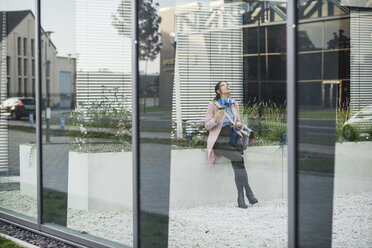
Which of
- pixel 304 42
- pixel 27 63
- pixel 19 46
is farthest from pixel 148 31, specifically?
pixel 19 46

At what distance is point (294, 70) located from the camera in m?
3.12

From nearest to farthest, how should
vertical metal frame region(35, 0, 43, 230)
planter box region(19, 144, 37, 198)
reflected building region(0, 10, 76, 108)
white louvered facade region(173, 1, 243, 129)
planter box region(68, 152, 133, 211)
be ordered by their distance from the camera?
white louvered facade region(173, 1, 243, 129) → planter box region(68, 152, 133, 211) → reflected building region(0, 10, 76, 108) → vertical metal frame region(35, 0, 43, 230) → planter box region(19, 144, 37, 198)

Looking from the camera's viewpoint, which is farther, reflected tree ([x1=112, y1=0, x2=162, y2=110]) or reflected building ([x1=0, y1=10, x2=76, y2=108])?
reflected building ([x1=0, y1=10, x2=76, y2=108])

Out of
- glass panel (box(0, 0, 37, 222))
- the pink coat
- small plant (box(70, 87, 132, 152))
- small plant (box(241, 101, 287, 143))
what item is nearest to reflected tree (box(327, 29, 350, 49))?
small plant (box(241, 101, 287, 143))

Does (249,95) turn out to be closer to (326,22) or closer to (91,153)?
(326,22)

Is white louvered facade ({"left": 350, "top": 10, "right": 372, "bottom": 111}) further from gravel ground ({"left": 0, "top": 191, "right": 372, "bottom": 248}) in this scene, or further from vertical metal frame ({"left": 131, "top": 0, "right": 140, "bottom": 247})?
vertical metal frame ({"left": 131, "top": 0, "right": 140, "bottom": 247})

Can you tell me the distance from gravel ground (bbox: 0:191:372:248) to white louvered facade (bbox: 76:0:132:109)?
101 cm

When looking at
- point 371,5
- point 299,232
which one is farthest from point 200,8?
point 299,232

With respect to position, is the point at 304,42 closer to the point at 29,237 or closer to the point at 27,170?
the point at 29,237

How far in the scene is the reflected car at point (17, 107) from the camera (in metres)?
5.82

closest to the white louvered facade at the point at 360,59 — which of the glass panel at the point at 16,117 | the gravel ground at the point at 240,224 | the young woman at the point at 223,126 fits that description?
the gravel ground at the point at 240,224

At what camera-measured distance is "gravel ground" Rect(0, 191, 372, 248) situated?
309 cm

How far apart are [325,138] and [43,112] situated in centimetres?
323

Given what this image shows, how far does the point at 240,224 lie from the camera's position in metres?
3.66
